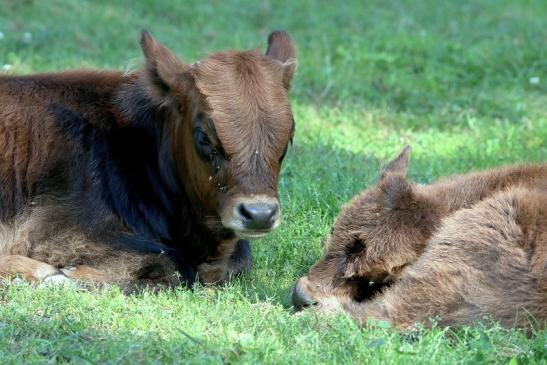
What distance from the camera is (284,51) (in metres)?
7.81

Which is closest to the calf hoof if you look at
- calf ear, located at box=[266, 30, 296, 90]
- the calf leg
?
the calf leg

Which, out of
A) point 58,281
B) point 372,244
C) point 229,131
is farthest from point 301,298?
point 58,281

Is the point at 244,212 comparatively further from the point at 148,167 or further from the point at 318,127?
the point at 318,127

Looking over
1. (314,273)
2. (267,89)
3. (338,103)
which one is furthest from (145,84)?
(338,103)

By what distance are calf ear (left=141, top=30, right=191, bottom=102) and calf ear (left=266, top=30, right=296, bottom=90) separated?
2.28 ft

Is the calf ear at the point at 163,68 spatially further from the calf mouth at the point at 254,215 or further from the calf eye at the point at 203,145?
the calf mouth at the point at 254,215

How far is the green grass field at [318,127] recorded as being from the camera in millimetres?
5852

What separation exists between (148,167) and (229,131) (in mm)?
893

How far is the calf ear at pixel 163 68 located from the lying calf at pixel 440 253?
137cm

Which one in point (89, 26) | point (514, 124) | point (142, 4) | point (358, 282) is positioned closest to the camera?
point (358, 282)

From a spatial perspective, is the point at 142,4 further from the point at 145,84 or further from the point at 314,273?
the point at 314,273

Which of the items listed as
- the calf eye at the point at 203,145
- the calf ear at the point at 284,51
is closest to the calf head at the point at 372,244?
the calf eye at the point at 203,145

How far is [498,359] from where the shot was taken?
19.1 ft

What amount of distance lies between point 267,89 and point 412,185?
3.66 feet
